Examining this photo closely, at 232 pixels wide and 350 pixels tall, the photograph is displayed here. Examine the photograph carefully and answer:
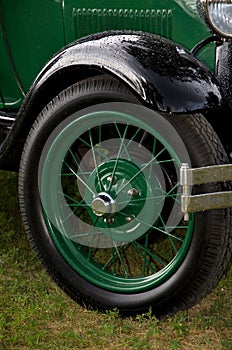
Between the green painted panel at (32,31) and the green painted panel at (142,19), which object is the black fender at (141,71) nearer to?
the green painted panel at (142,19)

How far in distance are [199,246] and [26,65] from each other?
1463 millimetres

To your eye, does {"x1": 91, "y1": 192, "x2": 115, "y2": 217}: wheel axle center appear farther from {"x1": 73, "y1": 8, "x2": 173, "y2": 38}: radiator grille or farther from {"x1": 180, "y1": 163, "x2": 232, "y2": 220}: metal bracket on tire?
{"x1": 73, "y1": 8, "x2": 173, "y2": 38}: radiator grille

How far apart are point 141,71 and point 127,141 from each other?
594 millimetres

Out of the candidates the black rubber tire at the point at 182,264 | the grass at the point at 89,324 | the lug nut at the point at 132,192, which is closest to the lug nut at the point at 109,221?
the lug nut at the point at 132,192

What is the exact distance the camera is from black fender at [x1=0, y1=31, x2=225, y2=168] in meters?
3.01

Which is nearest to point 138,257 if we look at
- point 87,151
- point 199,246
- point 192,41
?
point 87,151

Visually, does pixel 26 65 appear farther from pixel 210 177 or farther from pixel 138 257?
pixel 210 177

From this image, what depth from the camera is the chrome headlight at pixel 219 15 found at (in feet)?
10.4

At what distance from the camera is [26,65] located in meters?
4.02

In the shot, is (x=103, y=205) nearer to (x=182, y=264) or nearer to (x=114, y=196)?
(x=114, y=196)

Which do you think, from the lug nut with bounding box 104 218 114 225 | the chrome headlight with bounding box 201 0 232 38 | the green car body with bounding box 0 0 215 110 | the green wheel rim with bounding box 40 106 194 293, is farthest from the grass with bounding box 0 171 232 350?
the chrome headlight with bounding box 201 0 232 38

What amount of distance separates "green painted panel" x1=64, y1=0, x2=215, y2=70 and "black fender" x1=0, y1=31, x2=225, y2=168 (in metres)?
0.34

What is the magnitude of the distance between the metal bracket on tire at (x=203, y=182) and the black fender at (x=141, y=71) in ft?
0.83

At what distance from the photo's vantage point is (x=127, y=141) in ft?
11.8
